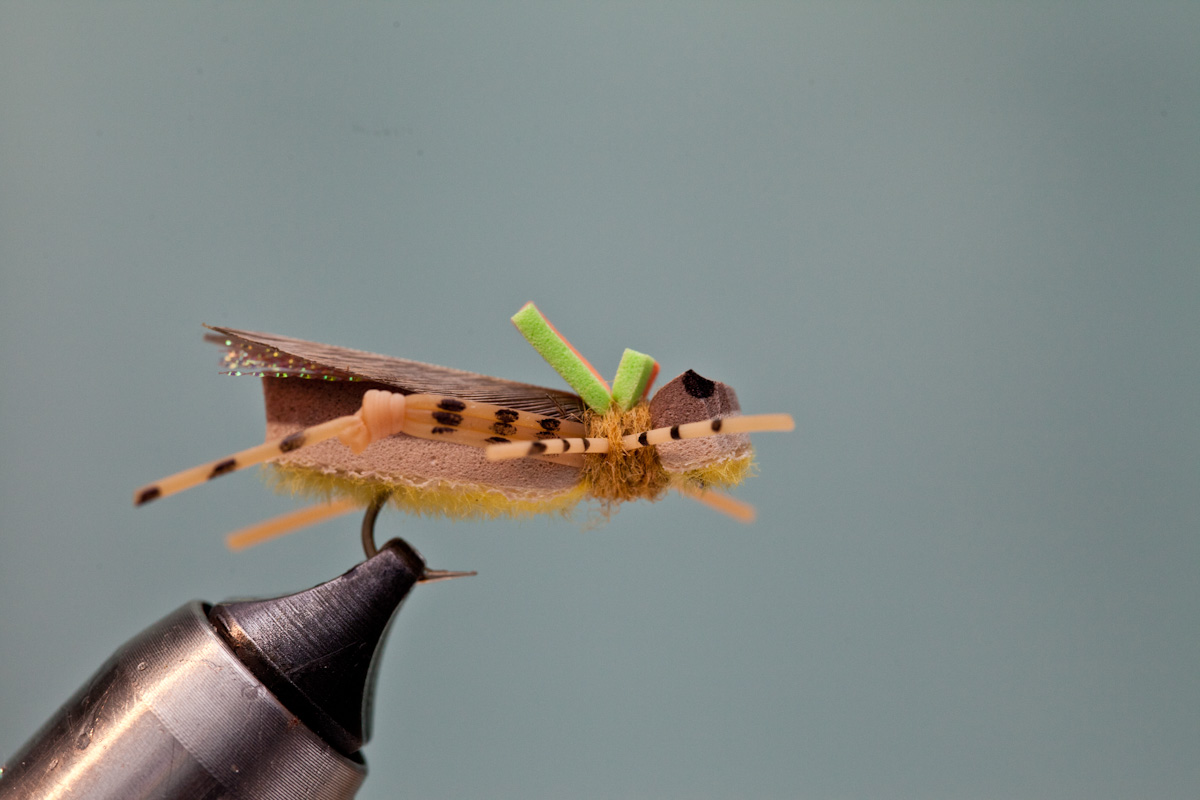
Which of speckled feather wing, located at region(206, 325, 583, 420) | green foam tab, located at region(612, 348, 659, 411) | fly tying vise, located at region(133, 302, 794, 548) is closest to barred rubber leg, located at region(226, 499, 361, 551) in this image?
fly tying vise, located at region(133, 302, 794, 548)

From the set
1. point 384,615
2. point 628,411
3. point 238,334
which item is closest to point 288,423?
point 238,334

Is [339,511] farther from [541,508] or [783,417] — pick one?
[783,417]

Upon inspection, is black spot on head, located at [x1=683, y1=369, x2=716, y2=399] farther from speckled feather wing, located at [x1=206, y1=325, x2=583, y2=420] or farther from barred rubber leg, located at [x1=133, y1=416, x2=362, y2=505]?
barred rubber leg, located at [x1=133, y1=416, x2=362, y2=505]

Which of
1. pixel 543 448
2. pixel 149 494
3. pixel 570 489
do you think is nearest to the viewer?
pixel 149 494

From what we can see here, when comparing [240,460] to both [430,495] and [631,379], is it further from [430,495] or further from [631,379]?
[631,379]

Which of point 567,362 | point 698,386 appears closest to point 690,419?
point 698,386

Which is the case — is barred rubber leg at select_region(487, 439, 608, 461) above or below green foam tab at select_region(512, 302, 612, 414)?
below
